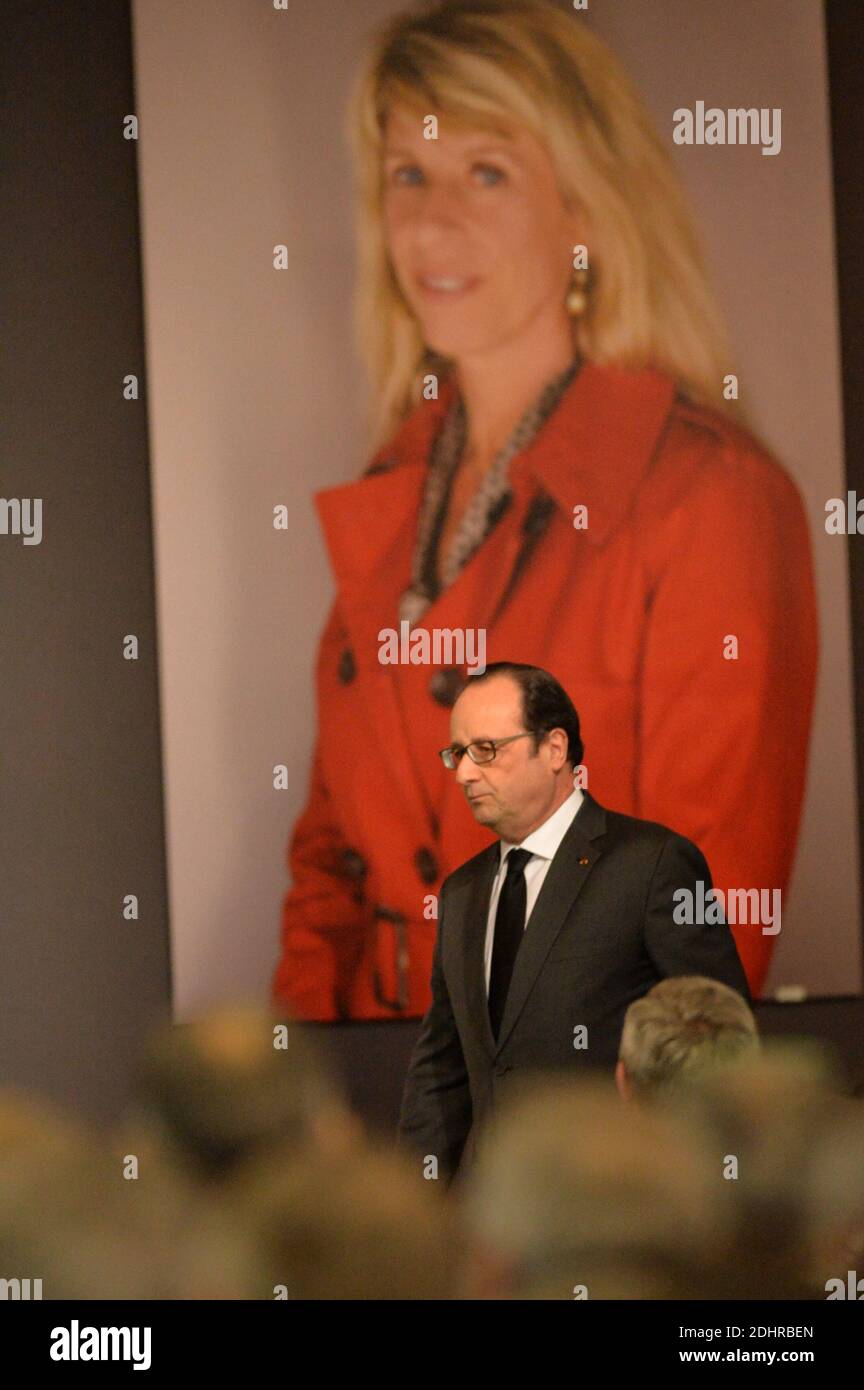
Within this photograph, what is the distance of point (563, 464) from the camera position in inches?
128

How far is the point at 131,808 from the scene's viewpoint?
10.8 feet


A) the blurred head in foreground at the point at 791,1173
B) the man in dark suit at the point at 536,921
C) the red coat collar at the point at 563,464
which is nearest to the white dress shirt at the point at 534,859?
the man in dark suit at the point at 536,921

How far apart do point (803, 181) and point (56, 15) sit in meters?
1.70

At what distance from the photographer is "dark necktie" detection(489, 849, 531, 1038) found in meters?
1.66

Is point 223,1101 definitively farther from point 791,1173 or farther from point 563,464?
point 563,464

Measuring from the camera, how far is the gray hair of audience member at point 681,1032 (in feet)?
1.60

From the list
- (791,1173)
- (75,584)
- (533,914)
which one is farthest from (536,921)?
(75,584)

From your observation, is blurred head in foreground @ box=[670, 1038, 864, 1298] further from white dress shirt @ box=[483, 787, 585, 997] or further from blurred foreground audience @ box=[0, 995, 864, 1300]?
white dress shirt @ box=[483, 787, 585, 997]

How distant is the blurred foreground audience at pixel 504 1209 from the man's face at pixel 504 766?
1.33 m

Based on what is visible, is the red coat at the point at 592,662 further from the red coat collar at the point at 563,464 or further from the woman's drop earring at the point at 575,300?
the woman's drop earring at the point at 575,300

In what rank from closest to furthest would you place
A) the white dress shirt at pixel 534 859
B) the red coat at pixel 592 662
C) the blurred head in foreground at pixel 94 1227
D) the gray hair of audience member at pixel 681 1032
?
the blurred head in foreground at pixel 94 1227
the gray hair of audience member at pixel 681 1032
the white dress shirt at pixel 534 859
the red coat at pixel 592 662

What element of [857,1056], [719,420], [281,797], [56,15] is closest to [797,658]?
[719,420]

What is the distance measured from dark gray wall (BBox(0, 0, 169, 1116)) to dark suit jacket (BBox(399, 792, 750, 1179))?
1645mm

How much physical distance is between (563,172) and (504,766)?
1965 mm
